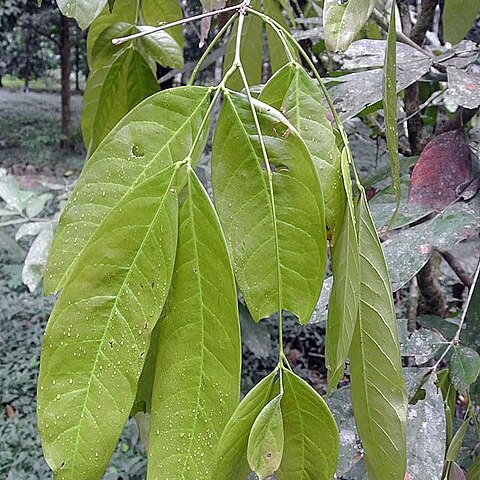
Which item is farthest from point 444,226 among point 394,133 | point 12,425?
point 12,425

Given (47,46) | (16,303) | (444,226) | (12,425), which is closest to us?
(444,226)

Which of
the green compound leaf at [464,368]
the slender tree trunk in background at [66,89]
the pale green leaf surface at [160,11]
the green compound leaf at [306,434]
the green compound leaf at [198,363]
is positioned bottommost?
the slender tree trunk in background at [66,89]

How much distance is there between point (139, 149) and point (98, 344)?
0.11 metres

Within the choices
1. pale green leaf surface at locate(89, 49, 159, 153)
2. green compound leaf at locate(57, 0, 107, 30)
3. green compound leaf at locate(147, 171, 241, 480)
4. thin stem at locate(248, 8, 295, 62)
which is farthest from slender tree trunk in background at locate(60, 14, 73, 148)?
green compound leaf at locate(147, 171, 241, 480)

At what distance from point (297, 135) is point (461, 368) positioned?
15.4 inches

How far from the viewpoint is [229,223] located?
32 centimetres

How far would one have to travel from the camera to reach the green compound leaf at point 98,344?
0.95 feet

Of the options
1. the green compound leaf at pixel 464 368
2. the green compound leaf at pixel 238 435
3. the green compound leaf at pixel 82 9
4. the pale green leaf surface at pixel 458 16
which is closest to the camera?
the green compound leaf at pixel 238 435

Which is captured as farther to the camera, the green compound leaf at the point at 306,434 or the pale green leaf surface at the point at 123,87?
the pale green leaf surface at the point at 123,87

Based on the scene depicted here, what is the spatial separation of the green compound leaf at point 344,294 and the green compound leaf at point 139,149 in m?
0.09

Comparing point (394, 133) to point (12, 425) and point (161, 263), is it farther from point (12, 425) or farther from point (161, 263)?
point (12, 425)

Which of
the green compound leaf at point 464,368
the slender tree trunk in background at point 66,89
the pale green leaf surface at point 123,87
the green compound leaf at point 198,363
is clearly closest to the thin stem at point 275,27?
the green compound leaf at point 198,363

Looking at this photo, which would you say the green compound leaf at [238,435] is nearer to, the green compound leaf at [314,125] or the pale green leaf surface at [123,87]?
the green compound leaf at [314,125]

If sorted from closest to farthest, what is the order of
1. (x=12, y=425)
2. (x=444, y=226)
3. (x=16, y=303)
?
(x=444, y=226), (x=12, y=425), (x=16, y=303)
